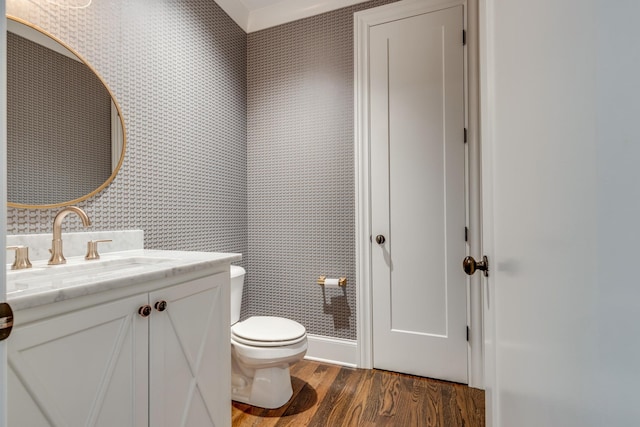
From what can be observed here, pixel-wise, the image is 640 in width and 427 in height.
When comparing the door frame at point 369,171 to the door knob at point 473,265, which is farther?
the door frame at point 369,171

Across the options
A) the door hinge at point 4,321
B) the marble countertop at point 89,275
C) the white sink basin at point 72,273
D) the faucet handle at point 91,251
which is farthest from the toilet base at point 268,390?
the door hinge at point 4,321

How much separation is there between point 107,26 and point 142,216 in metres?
0.89

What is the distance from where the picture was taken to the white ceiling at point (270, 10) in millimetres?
2213

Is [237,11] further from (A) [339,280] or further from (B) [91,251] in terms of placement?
(A) [339,280]

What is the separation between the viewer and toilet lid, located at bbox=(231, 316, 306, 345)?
1.60 meters

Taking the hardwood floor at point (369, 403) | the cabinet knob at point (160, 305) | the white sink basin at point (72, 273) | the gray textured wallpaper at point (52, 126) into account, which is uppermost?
the gray textured wallpaper at point (52, 126)

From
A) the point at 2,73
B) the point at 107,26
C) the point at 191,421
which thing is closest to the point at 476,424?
the point at 191,421

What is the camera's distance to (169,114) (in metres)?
1.77

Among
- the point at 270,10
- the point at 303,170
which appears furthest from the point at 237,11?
the point at 303,170

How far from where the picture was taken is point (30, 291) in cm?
70

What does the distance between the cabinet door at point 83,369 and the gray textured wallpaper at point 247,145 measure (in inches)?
30.1

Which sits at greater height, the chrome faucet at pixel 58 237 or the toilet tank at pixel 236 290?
the chrome faucet at pixel 58 237

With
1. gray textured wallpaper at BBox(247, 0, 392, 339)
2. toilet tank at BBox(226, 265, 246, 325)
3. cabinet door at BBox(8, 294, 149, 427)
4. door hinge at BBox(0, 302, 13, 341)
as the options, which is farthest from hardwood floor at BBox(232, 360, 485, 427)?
door hinge at BBox(0, 302, 13, 341)

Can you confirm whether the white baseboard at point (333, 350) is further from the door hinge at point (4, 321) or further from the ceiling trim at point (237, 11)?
the ceiling trim at point (237, 11)
